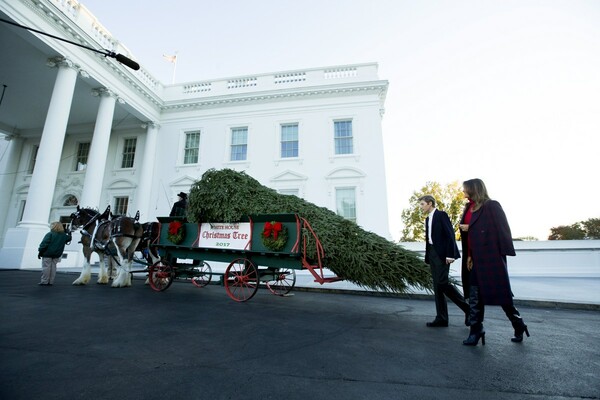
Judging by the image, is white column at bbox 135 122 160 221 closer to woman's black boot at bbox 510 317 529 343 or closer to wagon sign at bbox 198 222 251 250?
wagon sign at bbox 198 222 251 250

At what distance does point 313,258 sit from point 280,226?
85cm

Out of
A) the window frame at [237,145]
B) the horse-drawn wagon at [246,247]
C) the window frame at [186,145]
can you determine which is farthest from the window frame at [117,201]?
the horse-drawn wagon at [246,247]

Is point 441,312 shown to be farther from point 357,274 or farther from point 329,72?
point 329,72

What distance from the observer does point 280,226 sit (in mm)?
4965

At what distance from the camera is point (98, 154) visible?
13.2m

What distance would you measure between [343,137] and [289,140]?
3115 millimetres

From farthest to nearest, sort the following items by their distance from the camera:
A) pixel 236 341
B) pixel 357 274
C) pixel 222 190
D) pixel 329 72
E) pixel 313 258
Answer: pixel 329 72
pixel 222 190
pixel 313 258
pixel 357 274
pixel 236 341

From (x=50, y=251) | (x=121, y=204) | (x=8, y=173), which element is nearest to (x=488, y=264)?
(x=50, y=251)

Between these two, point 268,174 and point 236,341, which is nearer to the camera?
point 236,341

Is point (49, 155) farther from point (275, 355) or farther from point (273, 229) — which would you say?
point (275, 355)

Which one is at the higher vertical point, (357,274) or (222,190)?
(222,190)

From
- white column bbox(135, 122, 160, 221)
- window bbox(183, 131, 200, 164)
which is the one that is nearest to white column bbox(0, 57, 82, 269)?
white column bbox(135, 122, 160, 221)

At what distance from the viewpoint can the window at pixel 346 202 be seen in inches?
541

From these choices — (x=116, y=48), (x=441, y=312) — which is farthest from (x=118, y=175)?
(x=441, y=312)
